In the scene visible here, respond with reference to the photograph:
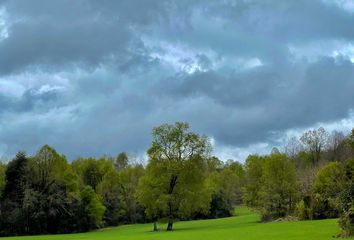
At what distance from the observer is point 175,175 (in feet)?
241

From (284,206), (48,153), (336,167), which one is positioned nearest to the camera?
(336,167)

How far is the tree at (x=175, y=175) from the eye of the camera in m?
72.6

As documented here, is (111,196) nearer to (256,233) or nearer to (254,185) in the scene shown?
(254,185)

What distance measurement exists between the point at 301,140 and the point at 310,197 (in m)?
52.8

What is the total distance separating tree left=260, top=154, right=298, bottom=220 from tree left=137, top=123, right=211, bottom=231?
11.6m

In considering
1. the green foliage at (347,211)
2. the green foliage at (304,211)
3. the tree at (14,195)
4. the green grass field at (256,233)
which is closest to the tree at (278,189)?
the green foliage at (304,211)

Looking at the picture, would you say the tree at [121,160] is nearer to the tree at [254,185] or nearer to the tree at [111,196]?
the tree at [111,196]

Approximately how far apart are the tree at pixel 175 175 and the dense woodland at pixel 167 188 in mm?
153

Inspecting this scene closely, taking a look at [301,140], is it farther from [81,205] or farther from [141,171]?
[81,205]

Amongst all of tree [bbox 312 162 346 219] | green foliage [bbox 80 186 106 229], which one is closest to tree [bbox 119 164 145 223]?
green foliage [bbox 80 186 106 229]

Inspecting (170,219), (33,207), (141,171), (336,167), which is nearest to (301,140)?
(141,171)

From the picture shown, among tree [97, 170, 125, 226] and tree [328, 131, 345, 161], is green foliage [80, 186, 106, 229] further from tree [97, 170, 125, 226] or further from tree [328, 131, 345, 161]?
tree [328, 131, 345, 161]

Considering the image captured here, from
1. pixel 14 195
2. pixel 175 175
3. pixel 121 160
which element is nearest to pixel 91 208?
pixel 14 195

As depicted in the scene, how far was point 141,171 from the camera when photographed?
413ft
